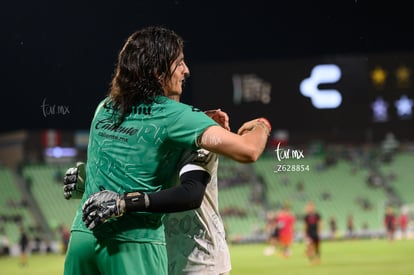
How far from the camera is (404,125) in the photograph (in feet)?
26.3

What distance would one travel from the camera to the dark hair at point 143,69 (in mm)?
1863

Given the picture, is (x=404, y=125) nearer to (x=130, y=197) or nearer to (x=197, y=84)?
(x=197, y=84)

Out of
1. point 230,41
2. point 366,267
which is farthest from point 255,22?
point 366,267

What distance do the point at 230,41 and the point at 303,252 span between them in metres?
10.4

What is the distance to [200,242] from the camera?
2.41 metres

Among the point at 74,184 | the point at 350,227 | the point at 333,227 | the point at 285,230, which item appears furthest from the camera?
the point at 350,227

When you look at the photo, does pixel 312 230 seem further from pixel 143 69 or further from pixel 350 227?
pixel 143 69

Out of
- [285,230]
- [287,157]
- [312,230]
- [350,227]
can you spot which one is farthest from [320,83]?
[350,227]

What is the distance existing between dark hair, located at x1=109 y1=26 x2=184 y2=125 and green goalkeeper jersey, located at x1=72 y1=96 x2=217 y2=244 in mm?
27

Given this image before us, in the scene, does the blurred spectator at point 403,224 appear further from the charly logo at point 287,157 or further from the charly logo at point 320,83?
Result: the charly logo at point 287,157

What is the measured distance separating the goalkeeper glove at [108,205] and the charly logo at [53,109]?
1698mm

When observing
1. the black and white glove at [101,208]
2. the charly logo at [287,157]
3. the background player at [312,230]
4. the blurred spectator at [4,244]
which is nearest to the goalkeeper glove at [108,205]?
the black and white glove at [101,208]

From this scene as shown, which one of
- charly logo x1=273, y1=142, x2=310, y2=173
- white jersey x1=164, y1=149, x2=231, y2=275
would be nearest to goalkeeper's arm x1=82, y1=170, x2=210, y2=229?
white jersey x1=164, y1=149, x2=231, y2=275

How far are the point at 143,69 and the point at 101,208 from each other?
373 mm
